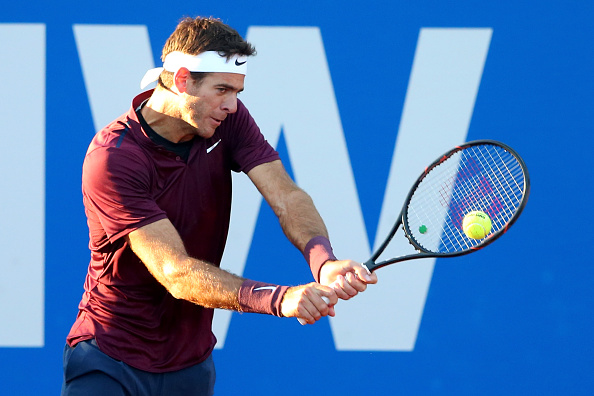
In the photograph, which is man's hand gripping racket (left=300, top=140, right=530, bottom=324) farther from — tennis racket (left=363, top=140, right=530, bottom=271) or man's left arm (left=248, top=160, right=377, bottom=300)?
man's left arm (left=248, top=160, right=377, bottom=300)

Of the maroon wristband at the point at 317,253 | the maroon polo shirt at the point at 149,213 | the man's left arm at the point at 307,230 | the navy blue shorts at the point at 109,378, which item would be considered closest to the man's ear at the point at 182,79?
the maroon polo shirt at the point at 149,213

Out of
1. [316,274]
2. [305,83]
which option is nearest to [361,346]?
[305,83]

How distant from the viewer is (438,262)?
14.2 ft

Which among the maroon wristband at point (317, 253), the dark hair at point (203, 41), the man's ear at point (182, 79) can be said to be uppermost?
the dark hair at point (203, 41)

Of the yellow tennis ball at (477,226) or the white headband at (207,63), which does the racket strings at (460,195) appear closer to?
the yellow tennis ball at (477,226)

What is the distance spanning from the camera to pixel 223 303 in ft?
8.93

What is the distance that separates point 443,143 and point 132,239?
6.45ft

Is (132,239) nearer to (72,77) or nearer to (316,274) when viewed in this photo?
(316,274)

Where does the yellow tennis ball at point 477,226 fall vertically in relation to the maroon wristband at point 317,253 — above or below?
above

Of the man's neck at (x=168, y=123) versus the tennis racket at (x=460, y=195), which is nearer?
the man's neck at (x=168, y=123)

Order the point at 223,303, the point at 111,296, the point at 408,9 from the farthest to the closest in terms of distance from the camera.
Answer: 1. the point at 408,9
2. the point at 111,296
3. the point at 223,303

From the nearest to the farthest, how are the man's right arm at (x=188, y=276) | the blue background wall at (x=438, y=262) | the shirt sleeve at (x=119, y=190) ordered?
the man's right arm at (x=188, y=276) < the shirt sleeve at (x=119, y=190) < the blue background wall at (x=438, y=262)

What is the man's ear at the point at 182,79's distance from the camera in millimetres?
3008

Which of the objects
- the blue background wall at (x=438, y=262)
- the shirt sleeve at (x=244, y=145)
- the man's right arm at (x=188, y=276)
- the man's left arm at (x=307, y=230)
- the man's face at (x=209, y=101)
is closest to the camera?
the man's right arm at (x=188, y=276)
